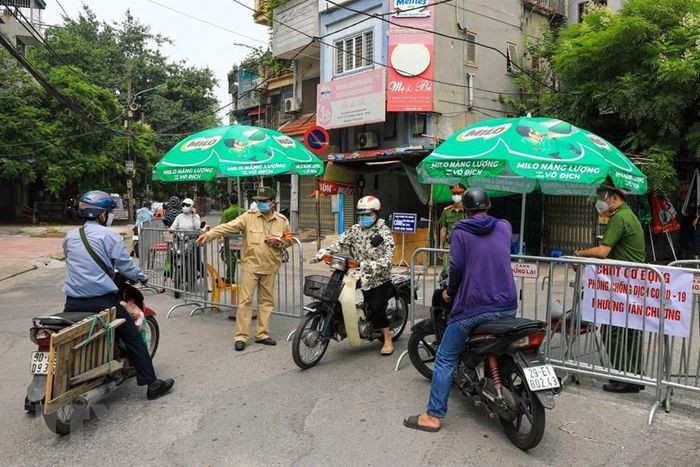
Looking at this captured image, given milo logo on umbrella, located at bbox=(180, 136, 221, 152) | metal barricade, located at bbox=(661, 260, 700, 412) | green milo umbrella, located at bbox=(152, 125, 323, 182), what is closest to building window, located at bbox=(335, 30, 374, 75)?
green milo umbrella, located at bbox=(152, 125, 323, 182)

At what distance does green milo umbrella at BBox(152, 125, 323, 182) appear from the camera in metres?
7.42

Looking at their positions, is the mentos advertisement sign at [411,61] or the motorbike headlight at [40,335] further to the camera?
the mentos advertisement sign at [411,61]

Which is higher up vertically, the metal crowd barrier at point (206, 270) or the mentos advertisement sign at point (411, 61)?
the mentos advertisement sign at point (411, 61)

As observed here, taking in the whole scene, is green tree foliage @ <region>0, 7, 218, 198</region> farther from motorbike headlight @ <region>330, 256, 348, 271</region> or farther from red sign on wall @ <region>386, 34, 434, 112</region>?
motorbike headlight @ <region>330, 256, 348, 271</region>

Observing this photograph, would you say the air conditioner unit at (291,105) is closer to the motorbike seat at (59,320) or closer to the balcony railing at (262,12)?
the balcony railing at (262,12)

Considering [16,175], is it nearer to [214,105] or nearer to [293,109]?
[293,109]

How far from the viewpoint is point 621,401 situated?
466 centimetres

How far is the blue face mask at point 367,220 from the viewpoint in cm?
580

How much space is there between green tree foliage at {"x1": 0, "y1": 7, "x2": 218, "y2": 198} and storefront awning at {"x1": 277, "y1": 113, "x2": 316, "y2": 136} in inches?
277

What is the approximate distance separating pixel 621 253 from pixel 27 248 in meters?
18.0

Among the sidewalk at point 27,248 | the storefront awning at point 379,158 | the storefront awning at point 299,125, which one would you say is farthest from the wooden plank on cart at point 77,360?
the storefront awning at point 299,125

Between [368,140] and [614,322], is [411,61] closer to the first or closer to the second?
[368,140]

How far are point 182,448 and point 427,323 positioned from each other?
88.0 inches

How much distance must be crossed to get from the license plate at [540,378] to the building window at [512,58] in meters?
16.0
